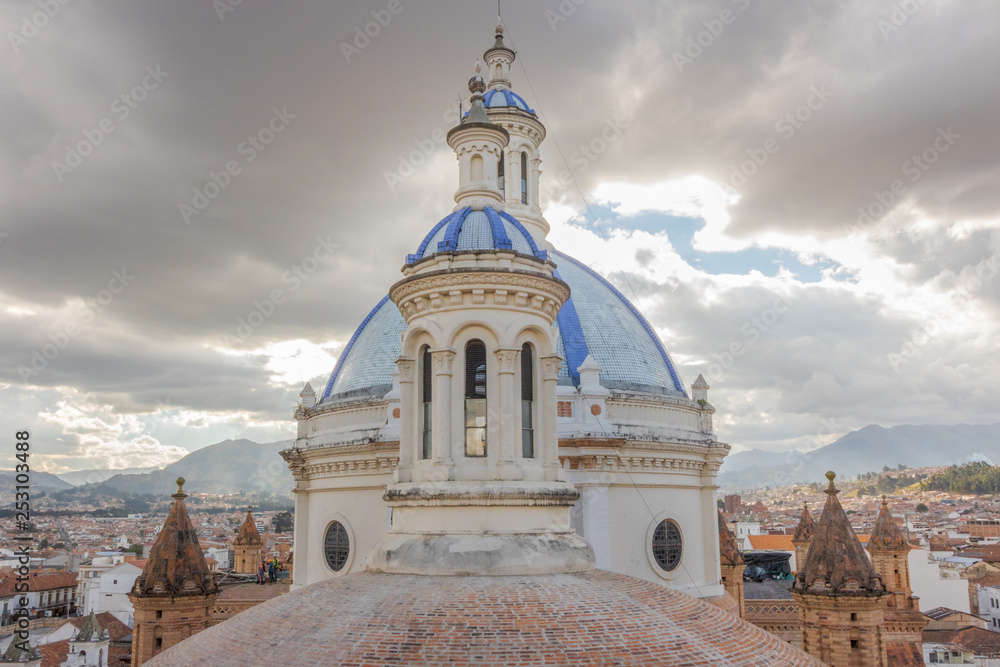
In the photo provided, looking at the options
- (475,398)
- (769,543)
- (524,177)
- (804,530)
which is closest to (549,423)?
(475,398)

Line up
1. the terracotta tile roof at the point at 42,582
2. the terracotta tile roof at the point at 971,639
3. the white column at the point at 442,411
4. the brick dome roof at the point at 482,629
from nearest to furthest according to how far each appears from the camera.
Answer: the brick dome roof at the point at 482,629 → the white column at the point at 442,411 → the terracotta tile roof at the point at 971,639 → the terracotta tile roof at the point at 42,582

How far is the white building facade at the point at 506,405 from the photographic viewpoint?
12766 millimetres

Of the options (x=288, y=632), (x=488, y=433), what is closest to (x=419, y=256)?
(x=488, y=433)

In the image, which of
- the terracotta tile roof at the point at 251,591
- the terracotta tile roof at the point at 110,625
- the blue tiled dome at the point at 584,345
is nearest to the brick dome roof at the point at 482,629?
the blue tiled dome at the point at 584,345

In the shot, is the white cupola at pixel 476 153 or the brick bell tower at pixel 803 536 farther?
the brick bell tower at pixel 803 536


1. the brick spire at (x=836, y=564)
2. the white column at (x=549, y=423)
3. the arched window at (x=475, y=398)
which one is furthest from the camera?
the brick spire at (x=836, y=564)

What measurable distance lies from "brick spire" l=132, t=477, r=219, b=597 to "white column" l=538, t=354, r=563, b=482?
12142 mm

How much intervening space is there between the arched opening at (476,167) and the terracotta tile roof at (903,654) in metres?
26.2

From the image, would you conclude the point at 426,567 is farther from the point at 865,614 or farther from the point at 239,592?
the point at 239,592

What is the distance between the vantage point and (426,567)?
11500mm

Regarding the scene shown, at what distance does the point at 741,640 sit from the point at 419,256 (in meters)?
7.92

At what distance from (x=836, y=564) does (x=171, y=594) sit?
17.7 m

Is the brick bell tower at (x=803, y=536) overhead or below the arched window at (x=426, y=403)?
below

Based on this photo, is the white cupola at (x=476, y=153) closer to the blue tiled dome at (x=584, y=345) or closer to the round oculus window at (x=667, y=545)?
the blue tiled dome at (x=584, y=345)
